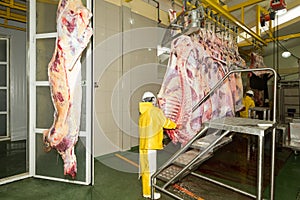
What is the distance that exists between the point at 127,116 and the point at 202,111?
79.2 inches

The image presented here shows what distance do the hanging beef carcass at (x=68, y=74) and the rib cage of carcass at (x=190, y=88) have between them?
0.77 m

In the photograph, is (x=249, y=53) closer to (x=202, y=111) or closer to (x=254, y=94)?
(x=254, y=94)

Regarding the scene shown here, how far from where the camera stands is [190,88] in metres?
2.09

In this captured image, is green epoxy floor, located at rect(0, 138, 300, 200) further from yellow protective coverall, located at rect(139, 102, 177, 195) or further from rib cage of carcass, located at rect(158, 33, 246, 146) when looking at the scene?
rib cage of carcass, located at rect(158, 33, 246, 146)

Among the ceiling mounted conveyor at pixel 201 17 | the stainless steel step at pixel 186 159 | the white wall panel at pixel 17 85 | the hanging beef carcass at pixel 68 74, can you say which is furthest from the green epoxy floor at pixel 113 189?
the white wall panel at pixel 17 85

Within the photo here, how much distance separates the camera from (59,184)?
2.60 meters

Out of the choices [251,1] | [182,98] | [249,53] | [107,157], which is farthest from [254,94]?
[107,157]

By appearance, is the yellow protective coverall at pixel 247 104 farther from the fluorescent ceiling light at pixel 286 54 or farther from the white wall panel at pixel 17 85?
the white wall panel at pixel 17 85

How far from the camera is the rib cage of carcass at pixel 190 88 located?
2.08 metres

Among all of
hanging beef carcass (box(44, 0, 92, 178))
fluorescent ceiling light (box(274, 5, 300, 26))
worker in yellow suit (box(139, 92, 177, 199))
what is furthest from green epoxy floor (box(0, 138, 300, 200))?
fluorescent ceiling light (box(274, 5, 300, 26))

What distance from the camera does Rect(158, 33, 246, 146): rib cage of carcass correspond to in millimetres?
2078

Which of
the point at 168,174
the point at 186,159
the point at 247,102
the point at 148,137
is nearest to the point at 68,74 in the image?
the point at 148,137

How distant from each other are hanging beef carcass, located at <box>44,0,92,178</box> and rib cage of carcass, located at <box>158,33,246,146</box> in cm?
77

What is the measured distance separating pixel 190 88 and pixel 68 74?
1048mm
